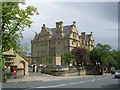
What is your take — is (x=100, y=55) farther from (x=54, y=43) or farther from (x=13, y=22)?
(x=13, y=22)

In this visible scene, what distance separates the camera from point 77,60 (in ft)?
284

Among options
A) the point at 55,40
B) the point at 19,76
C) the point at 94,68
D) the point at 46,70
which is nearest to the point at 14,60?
the point at 19,76

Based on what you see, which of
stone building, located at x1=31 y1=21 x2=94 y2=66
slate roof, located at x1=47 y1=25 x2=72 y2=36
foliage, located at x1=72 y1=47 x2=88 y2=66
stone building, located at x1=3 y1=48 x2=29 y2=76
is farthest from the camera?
slate roof, located at x1=47 y1=25 x2=72 y2=36

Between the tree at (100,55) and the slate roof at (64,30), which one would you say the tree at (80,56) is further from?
the slate roof at (64,30)

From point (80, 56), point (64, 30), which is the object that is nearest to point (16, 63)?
point (80, 56)

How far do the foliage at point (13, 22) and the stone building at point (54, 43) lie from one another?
7324 cm

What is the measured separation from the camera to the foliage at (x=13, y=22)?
74.2 feet

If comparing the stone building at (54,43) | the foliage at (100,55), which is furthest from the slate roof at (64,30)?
the foliage at (100,55)

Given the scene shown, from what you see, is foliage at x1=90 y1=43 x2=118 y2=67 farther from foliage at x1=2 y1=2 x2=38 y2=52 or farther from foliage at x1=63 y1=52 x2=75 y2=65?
foliage at x1=2 y1=2 x2=38 y2=52

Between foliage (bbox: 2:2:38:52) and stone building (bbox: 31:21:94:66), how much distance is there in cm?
7324

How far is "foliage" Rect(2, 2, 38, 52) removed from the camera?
22.6 metres

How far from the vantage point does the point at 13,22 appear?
24.4 metres

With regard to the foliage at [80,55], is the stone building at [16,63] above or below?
below

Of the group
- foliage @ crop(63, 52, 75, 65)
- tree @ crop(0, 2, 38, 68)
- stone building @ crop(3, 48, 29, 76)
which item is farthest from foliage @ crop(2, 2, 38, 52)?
foliage @ crop(63, 52, 75, 65)
